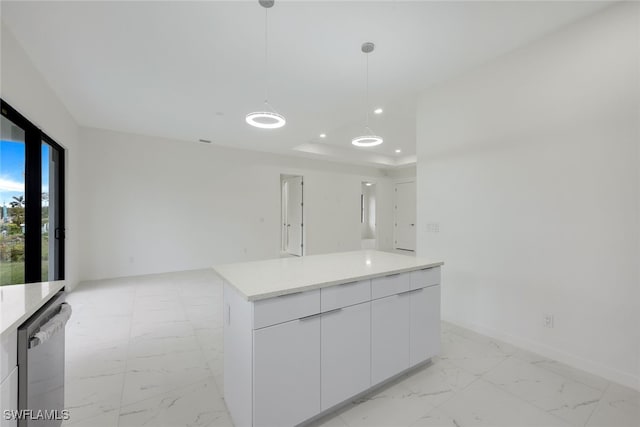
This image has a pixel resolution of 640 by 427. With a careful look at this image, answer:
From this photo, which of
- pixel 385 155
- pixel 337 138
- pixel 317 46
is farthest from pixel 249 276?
pixel 385 155

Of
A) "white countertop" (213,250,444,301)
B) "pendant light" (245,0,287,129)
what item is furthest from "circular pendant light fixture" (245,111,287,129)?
"white countertop" (213,250,444,301)

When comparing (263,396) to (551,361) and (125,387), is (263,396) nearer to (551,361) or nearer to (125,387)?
(125,387)

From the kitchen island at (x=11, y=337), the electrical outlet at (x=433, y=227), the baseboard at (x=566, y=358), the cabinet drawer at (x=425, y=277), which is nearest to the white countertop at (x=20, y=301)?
the kitchen island at (x=11, y=337)

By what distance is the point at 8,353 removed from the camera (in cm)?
97

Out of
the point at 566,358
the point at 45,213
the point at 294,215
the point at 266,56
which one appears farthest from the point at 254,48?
the point at 294,215

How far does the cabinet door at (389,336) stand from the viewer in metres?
1.85

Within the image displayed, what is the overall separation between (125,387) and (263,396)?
1.34 meters

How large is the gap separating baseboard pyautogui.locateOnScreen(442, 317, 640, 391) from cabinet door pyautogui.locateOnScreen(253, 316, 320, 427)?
2.12 metres

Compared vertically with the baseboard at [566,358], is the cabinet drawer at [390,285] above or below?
above

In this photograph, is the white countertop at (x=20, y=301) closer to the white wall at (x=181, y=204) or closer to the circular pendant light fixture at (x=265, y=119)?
the circular pendant light fixture at (x=265, y=119)

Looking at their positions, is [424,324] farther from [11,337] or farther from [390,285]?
[11,337]

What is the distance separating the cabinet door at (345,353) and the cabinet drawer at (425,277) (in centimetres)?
49

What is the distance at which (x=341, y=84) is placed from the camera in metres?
3.25

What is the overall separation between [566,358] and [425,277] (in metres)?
1.43
